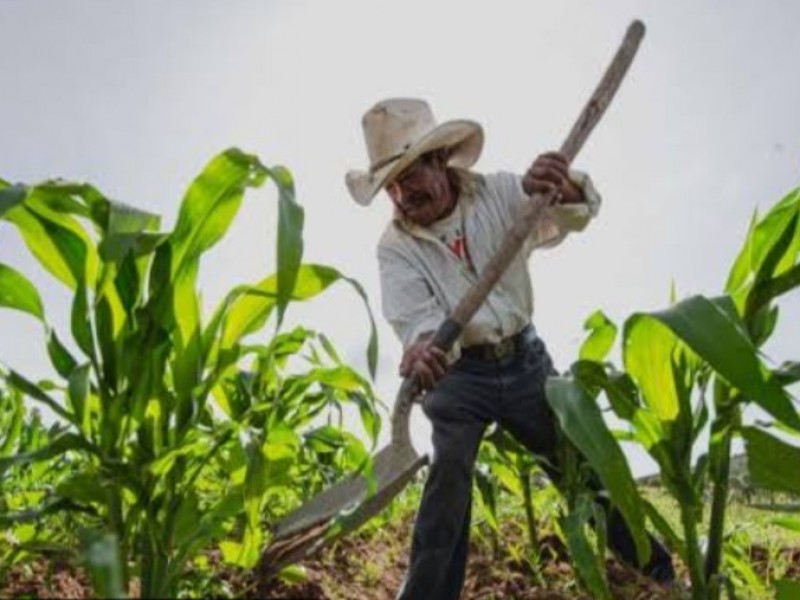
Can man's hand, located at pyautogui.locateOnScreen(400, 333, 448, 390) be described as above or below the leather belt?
below

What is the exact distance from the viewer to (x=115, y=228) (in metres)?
1.04

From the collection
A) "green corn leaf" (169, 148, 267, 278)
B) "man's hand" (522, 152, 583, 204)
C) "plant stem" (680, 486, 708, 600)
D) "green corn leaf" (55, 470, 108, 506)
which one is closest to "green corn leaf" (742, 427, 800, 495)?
"plant stem" (680, 486, 708, 600)

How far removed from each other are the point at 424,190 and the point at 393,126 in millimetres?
177

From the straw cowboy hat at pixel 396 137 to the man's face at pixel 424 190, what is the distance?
3cm

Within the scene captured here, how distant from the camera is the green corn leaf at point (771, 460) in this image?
129cm

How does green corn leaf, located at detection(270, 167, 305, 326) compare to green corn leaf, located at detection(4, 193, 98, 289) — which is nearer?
green corn leaf, located at detection(270, 167, 305, 326)

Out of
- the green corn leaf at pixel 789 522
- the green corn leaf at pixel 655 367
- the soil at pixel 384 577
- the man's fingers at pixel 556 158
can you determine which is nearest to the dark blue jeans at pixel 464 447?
the soil at pixel 384 577

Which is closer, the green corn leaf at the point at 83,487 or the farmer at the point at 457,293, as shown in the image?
the green corn leaf at the point at 83,487

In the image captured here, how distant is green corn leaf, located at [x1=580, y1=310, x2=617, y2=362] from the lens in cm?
177

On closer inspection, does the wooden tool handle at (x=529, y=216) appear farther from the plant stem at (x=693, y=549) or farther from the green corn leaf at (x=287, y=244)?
the green corn leaf at (x=287, y=244)

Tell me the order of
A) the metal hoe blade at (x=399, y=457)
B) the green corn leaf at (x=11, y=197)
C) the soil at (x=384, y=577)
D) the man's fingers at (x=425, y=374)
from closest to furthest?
the green corn leaf at (x=11, y=197) → the metal hoe blade at (x=399, y=457) → the soil at (x=384, y=577) → the man's fingers at (x=425, y=374)

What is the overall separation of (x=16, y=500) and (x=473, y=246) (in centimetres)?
133

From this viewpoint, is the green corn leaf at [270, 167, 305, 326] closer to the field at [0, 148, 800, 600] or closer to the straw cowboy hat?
the field at [0, 148, 800, 600]

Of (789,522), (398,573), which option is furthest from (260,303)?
(398,573)
